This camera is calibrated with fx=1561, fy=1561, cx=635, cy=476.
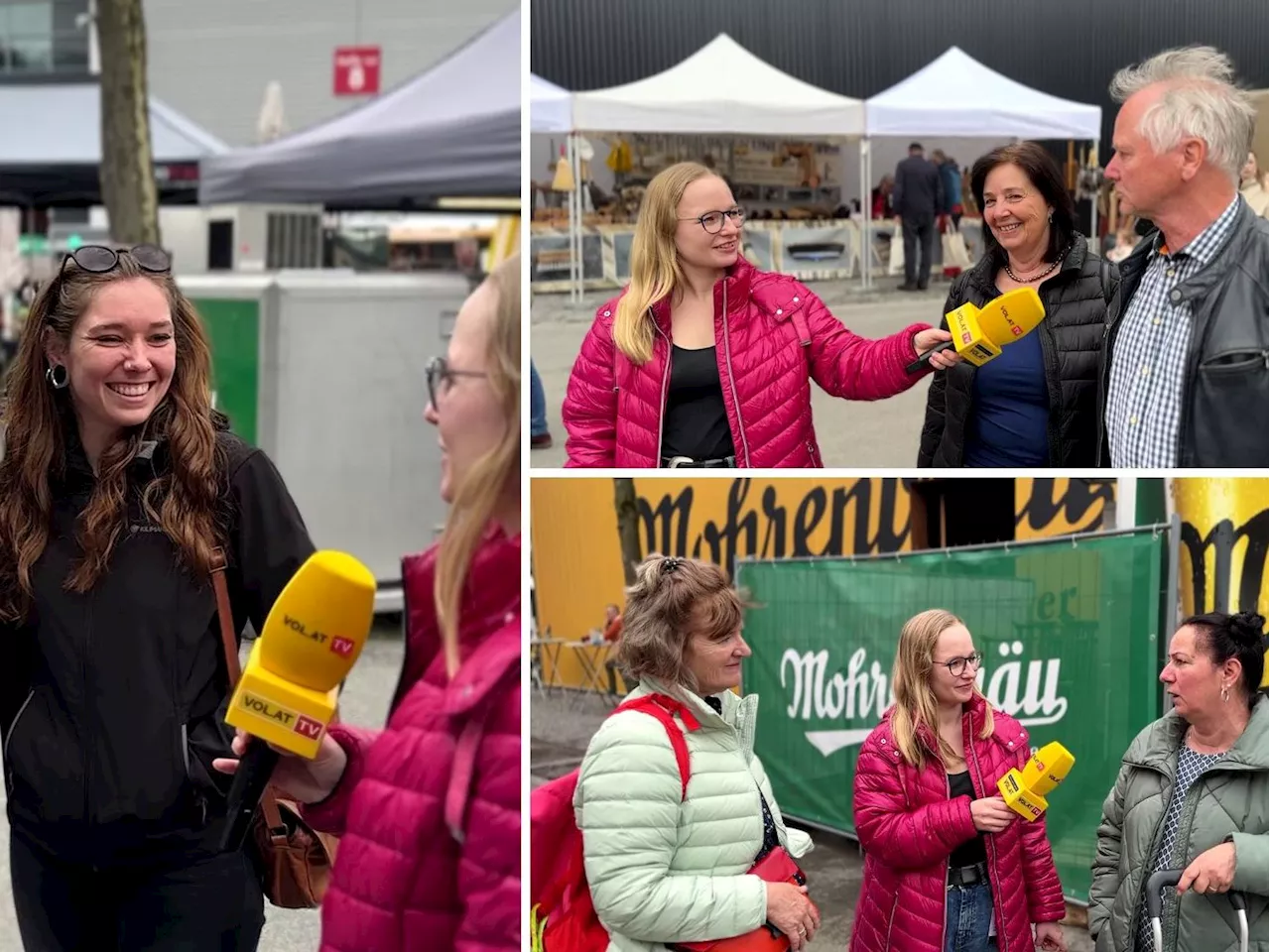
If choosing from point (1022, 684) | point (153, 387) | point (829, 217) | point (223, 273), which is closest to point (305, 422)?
point (223, 273)

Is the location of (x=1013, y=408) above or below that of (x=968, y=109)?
below

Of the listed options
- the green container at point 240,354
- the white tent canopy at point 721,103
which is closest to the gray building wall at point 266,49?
the green container at point 240,354

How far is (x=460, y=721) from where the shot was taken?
6.36 ft

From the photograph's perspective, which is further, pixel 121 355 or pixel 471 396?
pixel 121 355

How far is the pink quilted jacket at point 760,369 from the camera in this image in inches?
139

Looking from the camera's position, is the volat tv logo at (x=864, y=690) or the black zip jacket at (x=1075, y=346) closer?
the black zip jacket at (x=1075, y=346)

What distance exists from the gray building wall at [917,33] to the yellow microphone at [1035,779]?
1387 millimetres

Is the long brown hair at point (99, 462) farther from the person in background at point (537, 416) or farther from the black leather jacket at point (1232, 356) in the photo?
the black leather jacket at point (1232, 356)

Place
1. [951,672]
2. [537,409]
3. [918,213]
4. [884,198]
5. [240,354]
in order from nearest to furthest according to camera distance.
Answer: [951,672], [537,409], [918,213], [884,198], [240,354]

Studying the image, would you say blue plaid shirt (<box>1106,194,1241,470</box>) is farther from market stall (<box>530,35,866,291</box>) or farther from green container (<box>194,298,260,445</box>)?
green container (<box>194,298,260,445</box>)

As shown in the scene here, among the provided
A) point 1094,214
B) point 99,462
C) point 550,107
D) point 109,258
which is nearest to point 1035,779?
point 1094,214

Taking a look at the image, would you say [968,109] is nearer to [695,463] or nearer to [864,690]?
[864,690]

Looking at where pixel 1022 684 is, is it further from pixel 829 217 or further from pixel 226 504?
pixel 829 217

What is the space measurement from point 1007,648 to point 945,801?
4.26 feet
